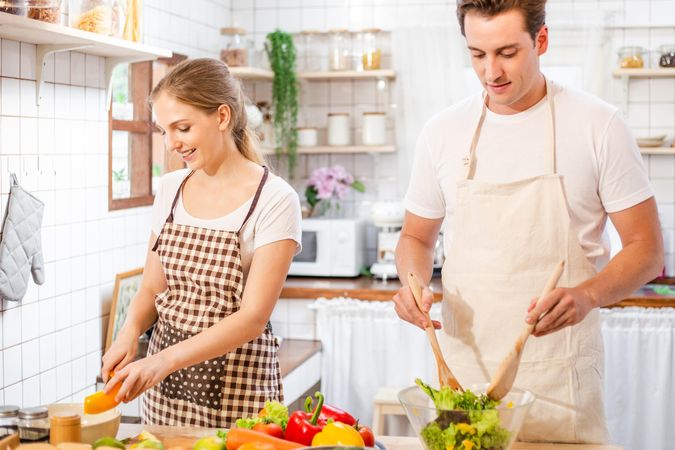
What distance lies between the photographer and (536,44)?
1.86 m

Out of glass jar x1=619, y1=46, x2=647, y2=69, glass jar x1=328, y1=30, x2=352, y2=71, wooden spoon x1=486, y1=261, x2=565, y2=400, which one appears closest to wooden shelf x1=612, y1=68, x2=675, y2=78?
glass jar x1=619, y1=46, x2=647, y2=69

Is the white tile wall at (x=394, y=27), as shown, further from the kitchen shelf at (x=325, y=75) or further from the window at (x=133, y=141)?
the window at (x=133, y=141)

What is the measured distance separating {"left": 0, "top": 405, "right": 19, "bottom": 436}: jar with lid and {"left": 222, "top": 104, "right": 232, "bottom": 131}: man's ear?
2.52 ft


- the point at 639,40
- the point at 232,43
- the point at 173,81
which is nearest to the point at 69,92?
the point at 173,81

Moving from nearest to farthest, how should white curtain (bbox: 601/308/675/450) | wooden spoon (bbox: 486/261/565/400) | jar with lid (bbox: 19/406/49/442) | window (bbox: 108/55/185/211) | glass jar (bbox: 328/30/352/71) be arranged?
wooden spoon (bbox: 486/261/565/400) → jar with lid (bbox: 19/406/49/442) → window (bbox: 108/55/185/211) → white curtain (bbox: 601/308/675/450) → glass jar (bbox: 328/30/352/71)

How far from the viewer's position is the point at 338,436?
1555mm

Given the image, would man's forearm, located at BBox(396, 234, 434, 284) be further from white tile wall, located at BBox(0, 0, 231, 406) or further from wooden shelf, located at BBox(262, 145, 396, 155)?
wooden shelf, located at BBox(262, 145, 396, 155)

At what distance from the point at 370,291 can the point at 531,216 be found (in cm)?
234

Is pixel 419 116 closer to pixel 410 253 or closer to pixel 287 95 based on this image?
pixel 287 95

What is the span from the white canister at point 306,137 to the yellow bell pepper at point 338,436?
130 inches

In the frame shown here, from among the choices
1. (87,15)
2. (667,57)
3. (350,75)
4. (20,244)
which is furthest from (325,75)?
(20,244)

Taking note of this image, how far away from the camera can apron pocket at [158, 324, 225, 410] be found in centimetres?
212

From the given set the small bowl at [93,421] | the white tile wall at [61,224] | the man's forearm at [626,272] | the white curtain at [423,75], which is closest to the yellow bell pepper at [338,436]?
the small bowl at [93,421]

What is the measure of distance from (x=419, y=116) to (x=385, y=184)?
430 mm
